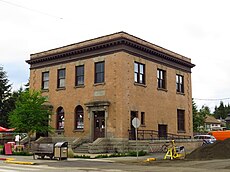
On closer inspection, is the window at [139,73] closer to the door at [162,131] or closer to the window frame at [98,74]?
the window frame at [98,74]

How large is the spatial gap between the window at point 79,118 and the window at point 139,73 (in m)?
6.13

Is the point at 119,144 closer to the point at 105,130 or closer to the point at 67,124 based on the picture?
the point at 105,130

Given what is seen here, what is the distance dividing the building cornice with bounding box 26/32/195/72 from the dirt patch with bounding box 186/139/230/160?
36.9 feet

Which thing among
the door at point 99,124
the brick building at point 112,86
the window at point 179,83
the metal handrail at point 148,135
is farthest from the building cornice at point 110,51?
the metal handrail at point 148,135

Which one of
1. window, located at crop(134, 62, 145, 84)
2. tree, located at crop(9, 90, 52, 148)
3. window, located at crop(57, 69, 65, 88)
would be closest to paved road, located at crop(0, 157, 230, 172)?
tree, located at crop(9, 90, 52, 148)

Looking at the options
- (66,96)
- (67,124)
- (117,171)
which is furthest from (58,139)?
(117,171)

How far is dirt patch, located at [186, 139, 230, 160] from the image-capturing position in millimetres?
23969

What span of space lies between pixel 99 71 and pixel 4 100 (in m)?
36.5

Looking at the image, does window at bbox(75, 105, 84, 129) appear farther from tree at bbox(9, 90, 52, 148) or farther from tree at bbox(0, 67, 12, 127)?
tree at bbox(0, 67, 12, 127)

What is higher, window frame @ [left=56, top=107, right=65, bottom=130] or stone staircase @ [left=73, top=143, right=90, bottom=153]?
window frame @ [left=56, top=107, right=65, bottom=130]

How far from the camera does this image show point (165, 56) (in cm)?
3600

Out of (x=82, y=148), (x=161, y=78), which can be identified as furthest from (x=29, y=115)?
→ (x=161, y=78)

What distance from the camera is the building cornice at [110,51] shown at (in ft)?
102

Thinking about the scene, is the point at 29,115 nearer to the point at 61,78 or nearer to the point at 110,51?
the point at 61,78
